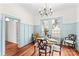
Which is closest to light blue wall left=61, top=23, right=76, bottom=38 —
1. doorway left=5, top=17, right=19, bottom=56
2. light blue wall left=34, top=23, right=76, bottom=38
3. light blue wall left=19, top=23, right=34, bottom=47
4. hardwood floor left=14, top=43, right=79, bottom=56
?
light blue wall left=34, top=23, right=76, bottom=38

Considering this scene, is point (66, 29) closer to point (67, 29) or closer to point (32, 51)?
point (67, 29)

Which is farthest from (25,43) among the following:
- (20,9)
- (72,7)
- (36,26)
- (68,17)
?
(72,7)

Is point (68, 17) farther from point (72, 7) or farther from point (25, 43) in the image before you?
point (25, 43)

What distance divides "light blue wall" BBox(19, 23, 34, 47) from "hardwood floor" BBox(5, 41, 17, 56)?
0.14 metres

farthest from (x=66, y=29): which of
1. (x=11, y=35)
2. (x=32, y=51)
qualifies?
(x=11, y=35)

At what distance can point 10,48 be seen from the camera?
68.7 inches

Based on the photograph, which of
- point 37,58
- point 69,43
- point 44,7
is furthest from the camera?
point 69,43

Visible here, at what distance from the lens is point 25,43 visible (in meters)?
1.76

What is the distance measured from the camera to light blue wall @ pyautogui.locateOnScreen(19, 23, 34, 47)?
1.73m

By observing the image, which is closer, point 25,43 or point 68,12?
point 68,12

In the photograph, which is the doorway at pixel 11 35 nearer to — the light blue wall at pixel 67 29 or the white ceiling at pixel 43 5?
the white ceiling at pixel 43 5

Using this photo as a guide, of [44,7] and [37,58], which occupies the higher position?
[44,7]

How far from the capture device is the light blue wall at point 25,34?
68.0 inches

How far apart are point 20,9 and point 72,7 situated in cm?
87
